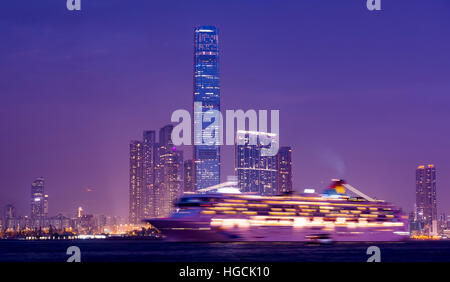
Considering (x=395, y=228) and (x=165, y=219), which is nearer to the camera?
(x=165, y=219)

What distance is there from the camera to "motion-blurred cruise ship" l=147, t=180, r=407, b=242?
117 m

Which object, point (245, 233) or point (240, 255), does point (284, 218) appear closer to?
point (245, 233)

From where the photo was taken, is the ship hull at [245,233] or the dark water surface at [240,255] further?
the ship hull at [245,233]

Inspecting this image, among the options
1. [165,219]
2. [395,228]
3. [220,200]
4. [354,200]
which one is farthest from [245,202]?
[395,228]

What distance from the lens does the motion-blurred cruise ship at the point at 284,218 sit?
4594 inches

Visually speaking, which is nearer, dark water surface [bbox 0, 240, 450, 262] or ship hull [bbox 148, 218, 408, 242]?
dark water surface [bbox 0, 240, 450, 262]

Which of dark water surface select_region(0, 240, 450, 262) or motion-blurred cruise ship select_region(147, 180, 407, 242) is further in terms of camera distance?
motion-blurred cruise ship select_region(147, 180, 407, 242)

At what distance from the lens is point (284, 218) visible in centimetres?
12625

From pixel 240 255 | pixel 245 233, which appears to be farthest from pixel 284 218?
pixel 240 255
